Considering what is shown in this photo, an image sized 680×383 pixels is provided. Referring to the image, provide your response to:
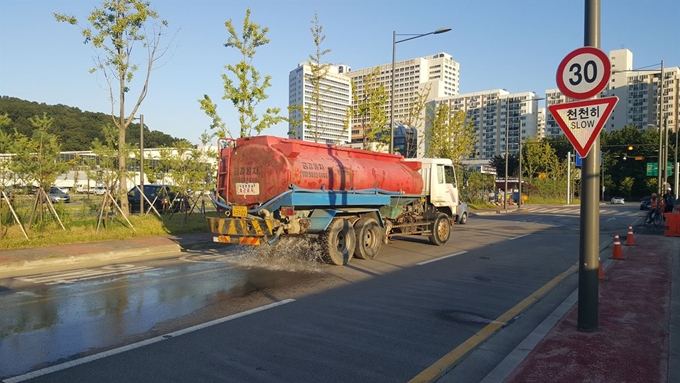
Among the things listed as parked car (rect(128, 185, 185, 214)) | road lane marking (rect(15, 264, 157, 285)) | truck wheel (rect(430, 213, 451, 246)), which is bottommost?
road lane marking (rect(15, 264, 157, 285))

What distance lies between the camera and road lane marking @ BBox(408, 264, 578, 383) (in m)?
4.89

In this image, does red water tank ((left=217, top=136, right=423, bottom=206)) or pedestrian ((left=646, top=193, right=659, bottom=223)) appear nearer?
red water tank ((left=217, top=136, right=423, bottom=206))

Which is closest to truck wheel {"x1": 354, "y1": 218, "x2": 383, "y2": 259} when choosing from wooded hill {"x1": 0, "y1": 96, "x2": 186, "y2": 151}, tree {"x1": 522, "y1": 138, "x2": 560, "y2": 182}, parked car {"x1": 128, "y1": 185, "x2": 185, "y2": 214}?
parked car {"x1": 128, "y1": 185, "x2": 185, "y2": 214}

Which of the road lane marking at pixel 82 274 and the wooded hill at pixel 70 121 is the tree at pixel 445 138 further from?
the wooded hill at pixel 70 121

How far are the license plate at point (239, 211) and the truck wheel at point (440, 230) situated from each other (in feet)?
23.3

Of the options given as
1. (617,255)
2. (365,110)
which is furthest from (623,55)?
(617,255)

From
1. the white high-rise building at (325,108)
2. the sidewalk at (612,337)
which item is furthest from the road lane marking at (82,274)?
the white high-rise building at (325,108)

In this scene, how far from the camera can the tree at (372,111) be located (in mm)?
27844

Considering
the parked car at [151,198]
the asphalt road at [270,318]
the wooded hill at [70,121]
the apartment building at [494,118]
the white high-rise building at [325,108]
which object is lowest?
the asphalt road at [270,318]

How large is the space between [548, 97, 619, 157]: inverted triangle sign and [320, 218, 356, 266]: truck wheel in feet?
20.9

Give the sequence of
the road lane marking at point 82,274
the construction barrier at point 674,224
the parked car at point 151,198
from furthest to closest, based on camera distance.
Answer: the parked car at point 151,198
the construction barrier at point 674,224
the road lane marking at point 82,274

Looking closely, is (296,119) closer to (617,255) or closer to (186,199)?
(186,199)

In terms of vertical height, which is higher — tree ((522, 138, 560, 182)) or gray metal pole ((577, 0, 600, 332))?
tree ((522, 138, 560, 182))

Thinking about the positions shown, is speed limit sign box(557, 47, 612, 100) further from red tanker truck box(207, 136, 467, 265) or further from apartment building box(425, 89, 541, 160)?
apartment building box(425, 89, 541, 160)
